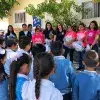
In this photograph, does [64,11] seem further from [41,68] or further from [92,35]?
[41,68]

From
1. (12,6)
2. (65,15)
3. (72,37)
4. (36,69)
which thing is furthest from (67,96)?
(12,6)

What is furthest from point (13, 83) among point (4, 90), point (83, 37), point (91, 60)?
point (83, 37)

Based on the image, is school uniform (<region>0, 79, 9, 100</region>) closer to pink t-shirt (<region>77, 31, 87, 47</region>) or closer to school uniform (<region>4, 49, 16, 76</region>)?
school uniform (<region>4, 49, 16, 76</region>)

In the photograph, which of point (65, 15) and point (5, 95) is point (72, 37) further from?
point (5, 95)

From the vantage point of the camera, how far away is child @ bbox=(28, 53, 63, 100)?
9.12 feet

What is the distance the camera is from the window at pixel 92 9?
12734mm

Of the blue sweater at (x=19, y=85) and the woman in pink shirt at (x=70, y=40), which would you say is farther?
the woman in pink shirt at (x=70, y=40)

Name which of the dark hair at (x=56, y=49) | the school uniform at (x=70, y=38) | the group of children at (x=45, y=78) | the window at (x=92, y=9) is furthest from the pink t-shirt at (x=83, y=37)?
the dark hair at (x=56, y=49)

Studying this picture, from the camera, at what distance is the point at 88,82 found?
11.6ft

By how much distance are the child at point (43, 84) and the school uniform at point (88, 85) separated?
2.37 feet

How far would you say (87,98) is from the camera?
3539mm

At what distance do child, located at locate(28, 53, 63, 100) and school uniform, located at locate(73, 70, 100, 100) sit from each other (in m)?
0.72

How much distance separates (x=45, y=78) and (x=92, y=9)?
1032 cm

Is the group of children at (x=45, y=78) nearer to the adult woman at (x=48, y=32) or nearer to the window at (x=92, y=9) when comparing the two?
the adult woman at (x=48, y=32)
